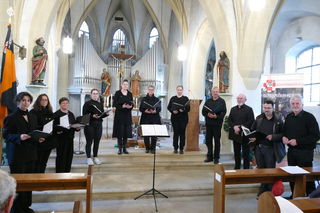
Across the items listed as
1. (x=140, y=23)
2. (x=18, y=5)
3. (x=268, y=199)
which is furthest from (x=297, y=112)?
(x=140, y=23)

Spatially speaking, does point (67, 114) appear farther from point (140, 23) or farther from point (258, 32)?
point (140, 23)

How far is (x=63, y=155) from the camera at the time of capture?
3.97 m

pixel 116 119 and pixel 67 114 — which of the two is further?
pixel 116 119

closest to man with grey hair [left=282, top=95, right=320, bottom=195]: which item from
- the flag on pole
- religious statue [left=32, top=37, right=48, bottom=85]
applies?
the flag on pole

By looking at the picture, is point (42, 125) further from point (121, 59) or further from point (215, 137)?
point (121, 59)

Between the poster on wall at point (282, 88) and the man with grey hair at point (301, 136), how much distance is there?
111 inches

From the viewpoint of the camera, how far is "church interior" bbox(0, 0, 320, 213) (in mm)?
4098

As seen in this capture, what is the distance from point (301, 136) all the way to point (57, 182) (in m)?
2.96

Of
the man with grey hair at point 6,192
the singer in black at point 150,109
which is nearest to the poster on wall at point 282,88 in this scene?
the singer in black at point 150,109

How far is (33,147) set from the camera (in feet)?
10.5

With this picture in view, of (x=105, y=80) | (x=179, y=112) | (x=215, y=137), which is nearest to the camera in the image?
(x=215, y=137)

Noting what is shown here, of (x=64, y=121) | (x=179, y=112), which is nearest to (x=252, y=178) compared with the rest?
(x=179, y=112)

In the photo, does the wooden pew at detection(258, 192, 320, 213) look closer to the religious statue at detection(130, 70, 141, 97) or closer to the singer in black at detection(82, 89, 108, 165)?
the singer in black at detection(82, 89, 108, 165)

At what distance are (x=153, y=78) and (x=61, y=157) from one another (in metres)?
10.3
